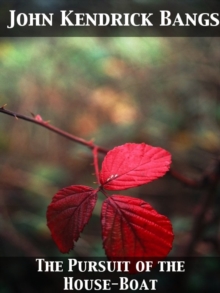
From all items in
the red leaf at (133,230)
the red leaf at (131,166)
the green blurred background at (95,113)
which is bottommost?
the red leaf at (133,230)

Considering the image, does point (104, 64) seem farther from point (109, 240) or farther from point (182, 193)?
point (109, 240)

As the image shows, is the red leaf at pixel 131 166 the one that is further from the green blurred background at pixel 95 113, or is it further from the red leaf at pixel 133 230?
the green blurred background at pixel 95 113

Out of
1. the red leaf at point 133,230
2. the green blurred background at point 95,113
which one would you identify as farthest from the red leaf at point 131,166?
the green blurred background at point 95,113

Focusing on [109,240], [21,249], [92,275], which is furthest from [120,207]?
[21,249]

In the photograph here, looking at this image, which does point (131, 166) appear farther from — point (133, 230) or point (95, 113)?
point (95, 113)

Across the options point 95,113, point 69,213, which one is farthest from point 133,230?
point 95,113

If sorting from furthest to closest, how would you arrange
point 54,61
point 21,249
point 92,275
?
point 54,61 → point 21,249 → point 92,275
